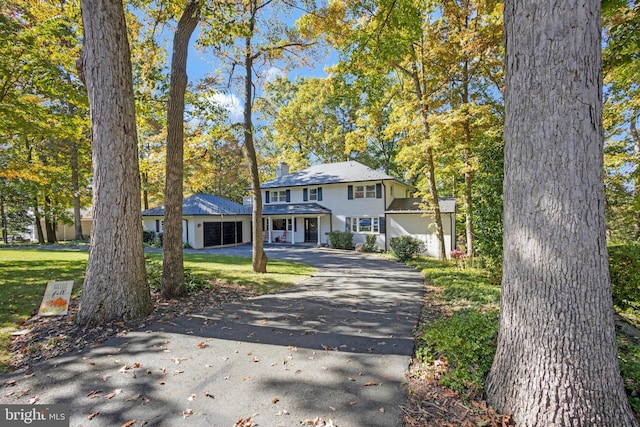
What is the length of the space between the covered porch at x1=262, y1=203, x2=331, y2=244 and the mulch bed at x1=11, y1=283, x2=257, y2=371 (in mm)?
15155

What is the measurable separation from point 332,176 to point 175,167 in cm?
1591

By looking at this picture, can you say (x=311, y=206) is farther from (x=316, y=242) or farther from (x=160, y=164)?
(x=160, y=164)

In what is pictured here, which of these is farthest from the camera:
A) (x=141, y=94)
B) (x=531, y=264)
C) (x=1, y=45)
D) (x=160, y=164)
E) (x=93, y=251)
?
(x=160, y=164)

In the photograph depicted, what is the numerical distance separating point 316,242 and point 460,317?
18.3 m

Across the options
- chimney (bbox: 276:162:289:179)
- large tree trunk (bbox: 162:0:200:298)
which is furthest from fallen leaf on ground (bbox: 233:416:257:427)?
chimney (bbox: 276:162:289:179)

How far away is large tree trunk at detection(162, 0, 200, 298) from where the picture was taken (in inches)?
260

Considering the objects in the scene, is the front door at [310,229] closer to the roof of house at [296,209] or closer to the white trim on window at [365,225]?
the roof of house at [296,209]

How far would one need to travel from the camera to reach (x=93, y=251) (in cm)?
480

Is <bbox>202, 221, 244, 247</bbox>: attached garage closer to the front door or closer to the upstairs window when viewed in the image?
the upstairs window

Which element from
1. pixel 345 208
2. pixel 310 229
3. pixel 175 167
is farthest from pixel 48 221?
pixel 175 167

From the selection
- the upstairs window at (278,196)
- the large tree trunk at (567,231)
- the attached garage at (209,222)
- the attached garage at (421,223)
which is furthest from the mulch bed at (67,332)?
the upstairs window at (278,196)

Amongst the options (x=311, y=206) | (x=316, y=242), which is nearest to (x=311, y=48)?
(x=311, y=206)

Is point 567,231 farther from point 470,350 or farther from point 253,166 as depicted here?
point 253,166

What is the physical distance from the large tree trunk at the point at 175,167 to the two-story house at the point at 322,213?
1381 cm
